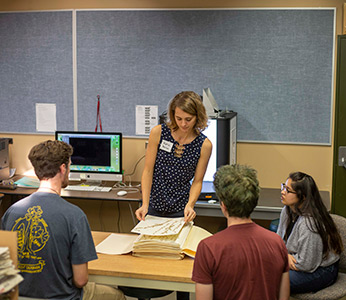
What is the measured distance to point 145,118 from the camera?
397 centimetres

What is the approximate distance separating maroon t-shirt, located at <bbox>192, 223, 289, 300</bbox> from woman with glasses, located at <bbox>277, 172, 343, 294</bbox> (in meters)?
0.82

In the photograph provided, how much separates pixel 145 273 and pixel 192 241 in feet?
1.09

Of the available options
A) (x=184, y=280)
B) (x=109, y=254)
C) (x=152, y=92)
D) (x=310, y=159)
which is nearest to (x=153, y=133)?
(x=109, y=254)

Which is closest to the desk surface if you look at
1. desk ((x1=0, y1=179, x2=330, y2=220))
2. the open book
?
desk ((x1=0, y1=179, x2=330, y2=220))

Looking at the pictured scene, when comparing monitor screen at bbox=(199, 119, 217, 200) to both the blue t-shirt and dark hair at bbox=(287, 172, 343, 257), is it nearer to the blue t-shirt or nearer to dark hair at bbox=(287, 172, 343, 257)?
dark hair at bbox=(287, 172, 343, 257)

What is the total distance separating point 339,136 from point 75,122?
7.16 feet

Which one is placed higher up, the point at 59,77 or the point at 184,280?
the point at 59,77

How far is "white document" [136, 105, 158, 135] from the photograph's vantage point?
3.94 metres

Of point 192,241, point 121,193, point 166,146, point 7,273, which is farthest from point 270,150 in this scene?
point 7,273

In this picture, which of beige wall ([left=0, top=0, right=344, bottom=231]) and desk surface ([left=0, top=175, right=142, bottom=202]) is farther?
beige wall ([left=0, top=0, right=344, bottom=231])

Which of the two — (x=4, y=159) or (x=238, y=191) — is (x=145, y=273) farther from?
(x=4, y=159)

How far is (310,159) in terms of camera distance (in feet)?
12.3

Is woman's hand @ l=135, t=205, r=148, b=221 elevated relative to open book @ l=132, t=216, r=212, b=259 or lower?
elevated

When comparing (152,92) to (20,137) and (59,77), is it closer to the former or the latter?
(59,77)
